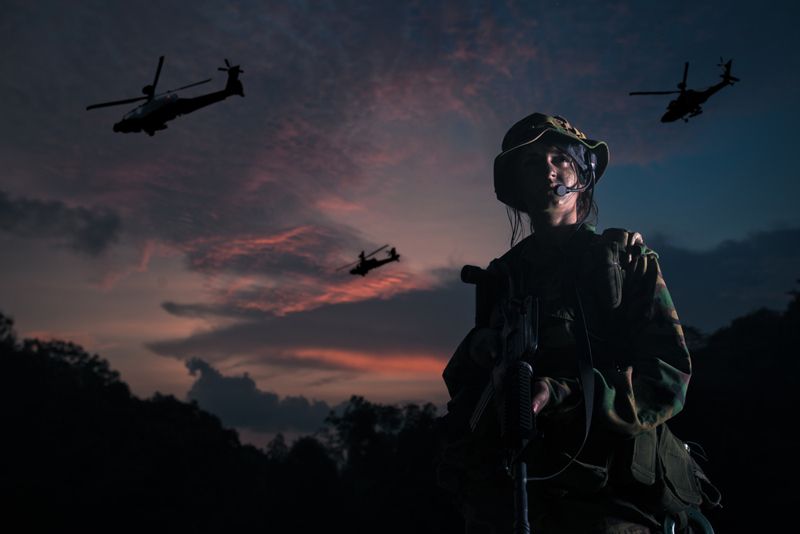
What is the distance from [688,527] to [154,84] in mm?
24939

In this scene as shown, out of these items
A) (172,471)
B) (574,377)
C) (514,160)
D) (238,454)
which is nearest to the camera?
(574,377)

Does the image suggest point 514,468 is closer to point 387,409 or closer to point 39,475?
point 39,475

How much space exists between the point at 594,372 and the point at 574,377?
1.08 feet

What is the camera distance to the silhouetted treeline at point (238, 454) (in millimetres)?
40812

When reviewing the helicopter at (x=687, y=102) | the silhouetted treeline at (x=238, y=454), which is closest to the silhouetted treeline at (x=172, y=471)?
the silhouetted treeline at (x=238, y=454)

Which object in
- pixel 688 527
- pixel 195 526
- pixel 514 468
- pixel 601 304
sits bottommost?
pixel 195 526

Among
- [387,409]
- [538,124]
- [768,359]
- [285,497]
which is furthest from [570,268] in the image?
[387,409]

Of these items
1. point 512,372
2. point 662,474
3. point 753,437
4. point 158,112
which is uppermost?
point 158,112

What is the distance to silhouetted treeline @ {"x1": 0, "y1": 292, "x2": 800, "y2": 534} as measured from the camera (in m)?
40.8

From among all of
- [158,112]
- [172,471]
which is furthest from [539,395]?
[172,471]

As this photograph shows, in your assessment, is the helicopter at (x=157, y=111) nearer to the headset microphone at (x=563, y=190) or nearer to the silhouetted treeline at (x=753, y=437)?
the headset microphone at (x=563, y=190)

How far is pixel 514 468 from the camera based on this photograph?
316 centimetres

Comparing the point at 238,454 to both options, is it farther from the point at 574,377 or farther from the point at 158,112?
the point at 574,377

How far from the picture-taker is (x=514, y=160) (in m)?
5.10
